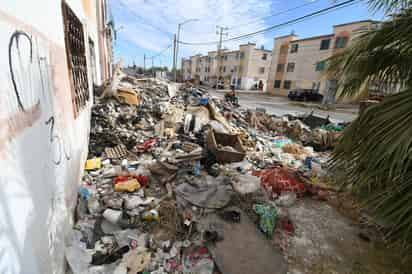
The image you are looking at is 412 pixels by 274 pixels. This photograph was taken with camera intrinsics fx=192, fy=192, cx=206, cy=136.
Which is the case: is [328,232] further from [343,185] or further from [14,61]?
[14,61]

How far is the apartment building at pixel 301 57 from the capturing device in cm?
2012

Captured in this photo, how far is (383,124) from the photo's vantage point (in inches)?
52.7

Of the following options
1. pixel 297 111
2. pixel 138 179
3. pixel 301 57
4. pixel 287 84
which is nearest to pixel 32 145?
pixel 138 179

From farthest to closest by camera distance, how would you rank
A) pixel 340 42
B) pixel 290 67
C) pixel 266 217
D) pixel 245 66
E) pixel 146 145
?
pixel 245 66 < pixel 290 67 < pixel 340 42 < pixel 146 145 < pixel 266 217

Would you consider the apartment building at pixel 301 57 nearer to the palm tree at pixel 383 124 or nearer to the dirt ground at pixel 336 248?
the dirt ground at pixel 336 248

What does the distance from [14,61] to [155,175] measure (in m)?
2.73

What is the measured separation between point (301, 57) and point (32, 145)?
28.3 m

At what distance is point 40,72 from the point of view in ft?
5.22

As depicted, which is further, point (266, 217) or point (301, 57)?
point (301, 57)

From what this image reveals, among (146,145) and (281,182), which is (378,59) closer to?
(281,182)

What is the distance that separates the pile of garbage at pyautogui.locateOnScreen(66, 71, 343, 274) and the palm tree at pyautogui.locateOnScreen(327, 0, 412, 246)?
1.40m

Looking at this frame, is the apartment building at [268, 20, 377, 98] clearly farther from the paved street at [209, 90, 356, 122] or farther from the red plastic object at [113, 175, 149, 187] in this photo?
the red plastic object at [113, 175, 149, 187]

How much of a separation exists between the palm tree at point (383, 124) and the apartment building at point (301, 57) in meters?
19.4

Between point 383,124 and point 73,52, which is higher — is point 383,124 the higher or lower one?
the lower one
